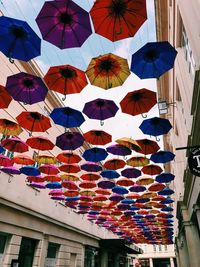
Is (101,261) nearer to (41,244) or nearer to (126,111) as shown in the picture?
(41,244)

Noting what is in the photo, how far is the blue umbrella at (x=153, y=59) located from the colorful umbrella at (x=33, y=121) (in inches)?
154

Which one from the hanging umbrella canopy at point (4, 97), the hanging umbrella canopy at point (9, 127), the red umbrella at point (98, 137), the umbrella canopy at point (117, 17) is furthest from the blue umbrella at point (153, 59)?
the hanging umbrella canopy at point (9, 127)

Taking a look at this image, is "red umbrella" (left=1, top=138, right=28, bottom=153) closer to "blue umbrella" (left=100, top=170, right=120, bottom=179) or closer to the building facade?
"blue umbrella" (left=100, top=170, right=120, bottom=179)

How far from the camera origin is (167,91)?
47.1ft

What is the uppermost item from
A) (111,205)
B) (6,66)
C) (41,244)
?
(6,66)

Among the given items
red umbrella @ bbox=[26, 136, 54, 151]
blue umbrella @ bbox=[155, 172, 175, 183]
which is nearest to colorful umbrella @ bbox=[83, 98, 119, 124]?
red umbrella @ bbox=[26, 136, 54, 151]

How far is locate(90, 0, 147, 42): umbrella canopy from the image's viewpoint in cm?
520

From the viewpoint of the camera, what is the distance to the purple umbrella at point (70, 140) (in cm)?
942

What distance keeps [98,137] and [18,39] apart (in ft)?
15.9

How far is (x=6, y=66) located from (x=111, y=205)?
12.3 m

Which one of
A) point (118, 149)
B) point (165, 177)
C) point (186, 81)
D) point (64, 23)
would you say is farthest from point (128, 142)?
point (64, 23)

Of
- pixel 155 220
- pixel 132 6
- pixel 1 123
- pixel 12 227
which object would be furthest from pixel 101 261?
pixel 132 6

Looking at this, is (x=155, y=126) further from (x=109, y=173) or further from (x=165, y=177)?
(x=165, y=177)

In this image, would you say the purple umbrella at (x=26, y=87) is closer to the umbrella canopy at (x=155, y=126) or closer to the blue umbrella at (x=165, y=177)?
the umbrella canopy at (x=155, y=126)
